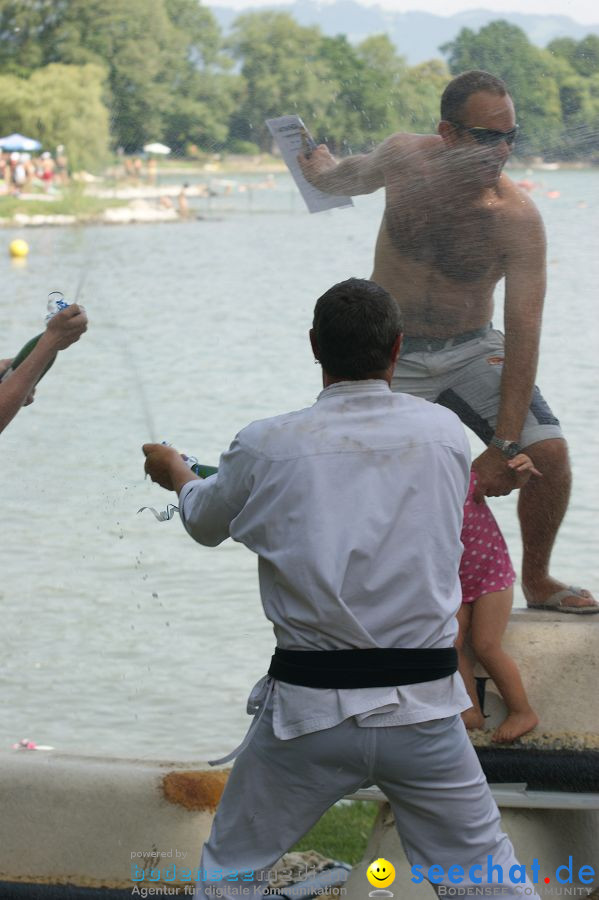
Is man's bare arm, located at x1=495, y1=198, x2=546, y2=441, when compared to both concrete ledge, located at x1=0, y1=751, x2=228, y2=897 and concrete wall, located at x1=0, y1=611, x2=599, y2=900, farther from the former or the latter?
concrete ledge, located at x1=0, y1=751, x2=228, y2=897

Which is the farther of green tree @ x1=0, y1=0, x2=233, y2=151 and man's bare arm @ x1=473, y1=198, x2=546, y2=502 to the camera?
green tree @ x1=0, y1=0, x2=233, y2=151

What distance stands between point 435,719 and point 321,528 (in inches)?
15.4

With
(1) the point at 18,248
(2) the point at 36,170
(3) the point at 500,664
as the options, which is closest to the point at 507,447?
(3) the point at 500,664

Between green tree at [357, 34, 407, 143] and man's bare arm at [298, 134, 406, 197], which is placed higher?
green tree at [357, 34, 407, 143]

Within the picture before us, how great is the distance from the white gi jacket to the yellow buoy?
932cm

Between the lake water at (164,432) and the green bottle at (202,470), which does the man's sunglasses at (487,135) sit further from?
the green bottle at (202,470)

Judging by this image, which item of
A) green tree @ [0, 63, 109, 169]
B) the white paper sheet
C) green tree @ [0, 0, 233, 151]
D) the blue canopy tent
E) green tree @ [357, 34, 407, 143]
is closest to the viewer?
the white paper sheet

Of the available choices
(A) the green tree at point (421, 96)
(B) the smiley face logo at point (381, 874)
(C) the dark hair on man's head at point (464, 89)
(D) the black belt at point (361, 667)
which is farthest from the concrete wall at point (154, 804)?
(A) the green tree at point (421, 96)

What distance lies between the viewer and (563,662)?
136 inches

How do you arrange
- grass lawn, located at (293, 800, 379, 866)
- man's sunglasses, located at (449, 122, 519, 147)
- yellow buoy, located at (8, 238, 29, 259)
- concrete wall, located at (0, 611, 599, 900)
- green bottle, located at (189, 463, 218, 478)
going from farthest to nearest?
yellow buoy, located at (8, 238, 29, 259) → grass lawn, located at (293, 800, 379, 866) → man's sunglasses, located at (449, 122, 519, 147) → concrete wall, located at (0, 611, 599, 900) → green bottle, located at (189, 463, 218, 478)

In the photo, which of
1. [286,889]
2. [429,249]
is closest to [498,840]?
[286,889]

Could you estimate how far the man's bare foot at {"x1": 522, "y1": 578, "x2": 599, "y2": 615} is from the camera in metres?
3.73

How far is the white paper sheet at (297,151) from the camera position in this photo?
4.09m

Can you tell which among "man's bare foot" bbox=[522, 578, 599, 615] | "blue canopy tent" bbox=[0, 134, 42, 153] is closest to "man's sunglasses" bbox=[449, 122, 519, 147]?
"man's bare foot" bbox=[522, 578, 599, 615]
